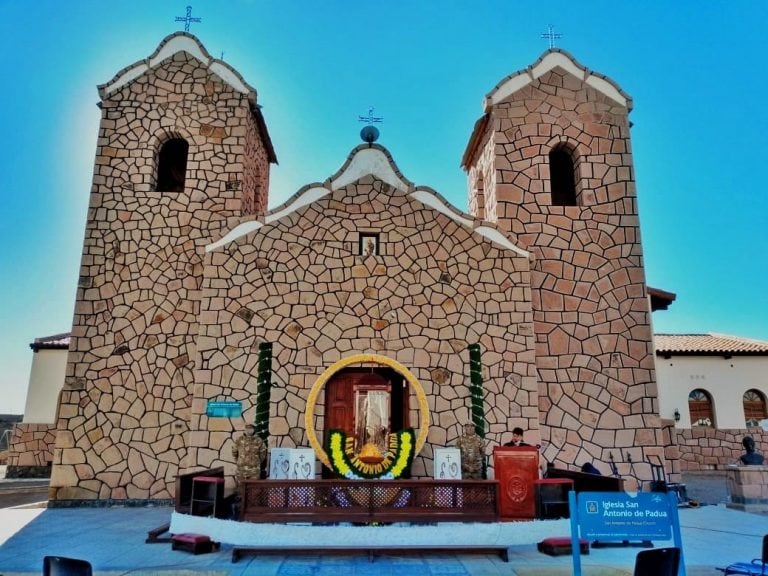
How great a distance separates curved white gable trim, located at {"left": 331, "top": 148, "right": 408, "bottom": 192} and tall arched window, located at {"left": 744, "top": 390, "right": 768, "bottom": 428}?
15.6 m

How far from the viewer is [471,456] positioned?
810 cm

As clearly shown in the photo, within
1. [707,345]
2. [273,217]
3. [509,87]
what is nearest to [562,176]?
[509,87]

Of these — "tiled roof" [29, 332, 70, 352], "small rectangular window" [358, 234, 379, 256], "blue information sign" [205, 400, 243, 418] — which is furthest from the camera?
"tiled roof" [29, 332, 70, 352]

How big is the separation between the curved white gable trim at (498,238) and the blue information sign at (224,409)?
5.81 meters

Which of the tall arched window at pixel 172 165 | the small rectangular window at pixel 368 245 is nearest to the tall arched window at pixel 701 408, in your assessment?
the small rectangular window at pixel 368 245

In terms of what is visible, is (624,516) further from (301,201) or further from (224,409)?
(301,201)

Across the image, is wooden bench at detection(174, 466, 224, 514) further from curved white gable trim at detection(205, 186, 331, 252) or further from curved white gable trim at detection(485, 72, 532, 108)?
curved white gable trim at detection(485, 72, 532, 108)

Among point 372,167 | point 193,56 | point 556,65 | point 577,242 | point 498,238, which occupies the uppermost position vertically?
point 193,56

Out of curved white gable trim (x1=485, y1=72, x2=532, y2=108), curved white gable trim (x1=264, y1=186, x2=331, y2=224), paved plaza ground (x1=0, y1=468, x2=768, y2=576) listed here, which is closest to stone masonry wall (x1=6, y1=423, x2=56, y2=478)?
paved plaza ground (x1=0, y1=468, x2=768, y2=576)

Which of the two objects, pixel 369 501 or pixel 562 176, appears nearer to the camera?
pixel 369 501

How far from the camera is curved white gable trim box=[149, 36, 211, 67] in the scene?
13633mm

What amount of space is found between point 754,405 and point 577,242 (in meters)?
12.4

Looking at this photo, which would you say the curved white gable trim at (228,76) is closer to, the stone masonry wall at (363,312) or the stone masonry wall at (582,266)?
the stone masonry wall at (363,312)

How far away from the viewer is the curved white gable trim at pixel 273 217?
11.4 meters
